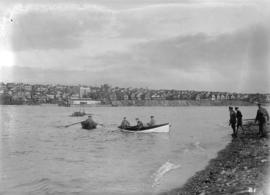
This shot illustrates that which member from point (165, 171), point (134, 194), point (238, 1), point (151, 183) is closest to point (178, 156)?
point (165, 171)

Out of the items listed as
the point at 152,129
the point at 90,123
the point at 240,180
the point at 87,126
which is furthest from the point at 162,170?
the point at 87,126

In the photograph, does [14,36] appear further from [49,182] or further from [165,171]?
[165,171]

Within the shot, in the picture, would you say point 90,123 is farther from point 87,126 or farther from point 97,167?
point 97,167

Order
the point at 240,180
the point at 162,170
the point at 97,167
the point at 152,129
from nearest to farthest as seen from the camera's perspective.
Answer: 1. the point at 240,180
2. the point at 162,170
3. the point at 97,167
4. the point at 152,129

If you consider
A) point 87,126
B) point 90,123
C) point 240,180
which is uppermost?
point 240,180

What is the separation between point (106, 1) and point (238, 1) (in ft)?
15.0

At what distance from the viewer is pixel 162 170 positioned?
58.2 feet

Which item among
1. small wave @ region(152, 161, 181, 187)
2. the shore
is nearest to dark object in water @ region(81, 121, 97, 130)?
small wave @ region(152, 161, 181, 187)

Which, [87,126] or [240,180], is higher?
[240,180]

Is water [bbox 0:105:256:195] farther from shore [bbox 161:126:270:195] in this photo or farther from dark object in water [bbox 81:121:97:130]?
dark object in water [bbox 81:121:97:130]

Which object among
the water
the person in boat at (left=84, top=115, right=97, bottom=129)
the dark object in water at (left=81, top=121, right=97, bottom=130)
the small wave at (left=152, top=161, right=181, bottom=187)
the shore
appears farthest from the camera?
the dark object in water at (left=81, top=121, right=97, bottom=130)

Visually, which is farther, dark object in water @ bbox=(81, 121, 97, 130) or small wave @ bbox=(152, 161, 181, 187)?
dark object in water @ bbox=(81, 121, 97, 130)

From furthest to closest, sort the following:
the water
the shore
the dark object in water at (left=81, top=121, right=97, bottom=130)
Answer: the dark object in water at (left=81, top=121, right=97, bottom=130)
the water
the shore

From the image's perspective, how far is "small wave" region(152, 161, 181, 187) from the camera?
50.0 feet
